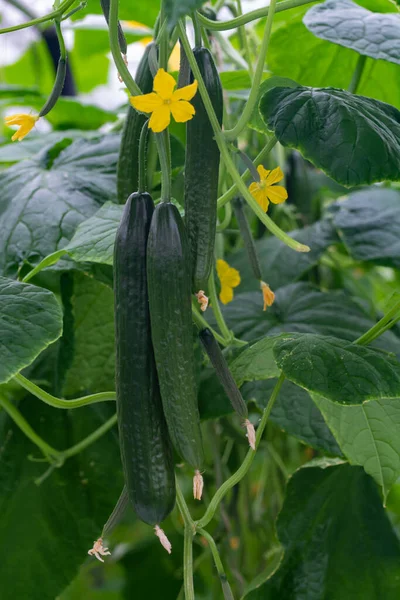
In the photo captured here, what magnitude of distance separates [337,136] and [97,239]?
221mm

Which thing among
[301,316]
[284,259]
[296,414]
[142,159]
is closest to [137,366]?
[142,159]

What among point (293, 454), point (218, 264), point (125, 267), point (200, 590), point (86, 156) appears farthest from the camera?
point (200, 590)

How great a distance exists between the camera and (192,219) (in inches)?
21.0

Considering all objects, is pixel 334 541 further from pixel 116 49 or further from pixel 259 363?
pixel 116 49

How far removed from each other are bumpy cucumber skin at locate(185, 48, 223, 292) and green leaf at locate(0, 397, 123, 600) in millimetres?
338

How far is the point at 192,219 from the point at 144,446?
17cm

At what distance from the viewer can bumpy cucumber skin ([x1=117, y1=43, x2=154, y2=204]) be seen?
23.9 inches

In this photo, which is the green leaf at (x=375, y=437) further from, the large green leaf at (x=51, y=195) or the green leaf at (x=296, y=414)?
the large green leaf at (x=51, y=195)

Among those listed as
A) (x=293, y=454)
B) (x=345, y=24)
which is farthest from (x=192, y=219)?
(x=293, y=454)

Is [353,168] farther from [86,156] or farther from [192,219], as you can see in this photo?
[86,156]

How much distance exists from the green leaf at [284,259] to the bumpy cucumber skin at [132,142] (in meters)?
0.33

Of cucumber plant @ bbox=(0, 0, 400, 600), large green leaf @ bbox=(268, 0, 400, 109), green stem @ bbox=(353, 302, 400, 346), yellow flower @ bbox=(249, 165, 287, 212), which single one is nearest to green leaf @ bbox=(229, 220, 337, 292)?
cucumber plant @ bbox=(0, 0, 400, 600)

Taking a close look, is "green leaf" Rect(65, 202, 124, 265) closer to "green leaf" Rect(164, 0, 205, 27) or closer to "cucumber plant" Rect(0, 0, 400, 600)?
"cucumber plant" Rect(0, 0, 400, 600)

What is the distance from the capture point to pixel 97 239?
0.62 meters
